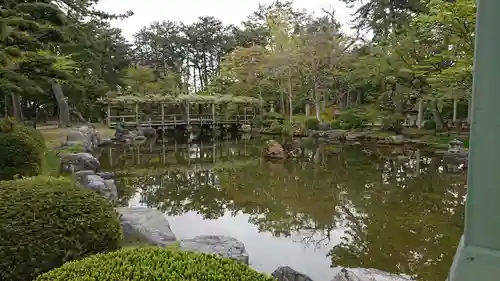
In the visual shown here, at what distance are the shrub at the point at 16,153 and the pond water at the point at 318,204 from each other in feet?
7.68

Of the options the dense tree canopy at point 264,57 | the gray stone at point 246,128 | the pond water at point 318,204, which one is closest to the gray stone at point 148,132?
the dense tree canopy at point 264,57

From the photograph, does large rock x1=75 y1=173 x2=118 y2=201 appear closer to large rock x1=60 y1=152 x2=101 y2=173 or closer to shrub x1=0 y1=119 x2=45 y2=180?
shrub x1=0 y1=119 x2=45 y2=180

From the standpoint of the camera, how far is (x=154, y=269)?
1.54 metres

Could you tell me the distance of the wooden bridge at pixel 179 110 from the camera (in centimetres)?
2136

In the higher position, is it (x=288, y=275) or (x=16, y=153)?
(x=16, y=153)

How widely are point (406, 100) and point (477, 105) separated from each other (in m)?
19.0

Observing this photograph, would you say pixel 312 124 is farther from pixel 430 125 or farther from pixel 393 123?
pixel 430 125

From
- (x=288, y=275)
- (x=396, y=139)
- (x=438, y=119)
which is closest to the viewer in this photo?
(x=288, y=275)

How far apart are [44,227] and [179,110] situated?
22607 mm

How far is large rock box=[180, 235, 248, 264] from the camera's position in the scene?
4.09 m

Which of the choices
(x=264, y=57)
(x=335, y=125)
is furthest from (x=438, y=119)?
(x=264, y=57)

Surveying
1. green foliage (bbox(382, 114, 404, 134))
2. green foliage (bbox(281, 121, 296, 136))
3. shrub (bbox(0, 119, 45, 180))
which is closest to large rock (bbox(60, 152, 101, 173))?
shrub (bbox(0, 119, 45, 180))

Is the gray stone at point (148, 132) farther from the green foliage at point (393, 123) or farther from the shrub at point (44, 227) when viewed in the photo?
the shrub at point (44, 227)

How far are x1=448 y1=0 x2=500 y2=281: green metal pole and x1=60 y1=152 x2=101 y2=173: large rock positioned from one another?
8895mm
